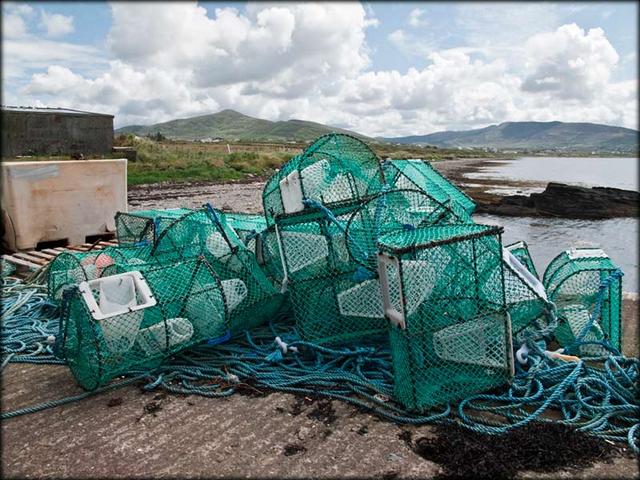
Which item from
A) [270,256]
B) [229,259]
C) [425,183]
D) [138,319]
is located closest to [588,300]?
[425,183]

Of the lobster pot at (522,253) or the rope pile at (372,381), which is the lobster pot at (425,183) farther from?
the rope pile at (372,381)

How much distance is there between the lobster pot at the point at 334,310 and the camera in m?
3.77

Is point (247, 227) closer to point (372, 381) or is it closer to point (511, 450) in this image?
point (372, 381)

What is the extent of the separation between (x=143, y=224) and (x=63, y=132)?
2077 cm

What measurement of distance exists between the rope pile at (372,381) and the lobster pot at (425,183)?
130 cm

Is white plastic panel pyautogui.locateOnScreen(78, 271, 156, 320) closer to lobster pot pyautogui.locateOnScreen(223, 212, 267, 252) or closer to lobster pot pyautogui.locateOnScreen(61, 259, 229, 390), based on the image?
lobster pot pyautogui.locateOnScreen(61, 259, 229, 390)

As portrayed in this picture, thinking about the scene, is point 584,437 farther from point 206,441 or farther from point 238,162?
point 238,162

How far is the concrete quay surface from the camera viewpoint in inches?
104

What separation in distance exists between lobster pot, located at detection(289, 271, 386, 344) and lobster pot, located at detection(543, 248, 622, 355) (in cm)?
154

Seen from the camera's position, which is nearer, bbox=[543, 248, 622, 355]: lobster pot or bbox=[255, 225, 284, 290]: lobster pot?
bbox=[543, 248, 622, 355]: lobster pot

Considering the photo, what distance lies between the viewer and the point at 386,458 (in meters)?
2.72

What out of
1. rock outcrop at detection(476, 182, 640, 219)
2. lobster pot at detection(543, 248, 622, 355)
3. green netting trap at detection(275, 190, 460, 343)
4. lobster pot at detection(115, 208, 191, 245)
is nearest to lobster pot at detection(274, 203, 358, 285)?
green netting trap at detection(275, 190, 460, 343)

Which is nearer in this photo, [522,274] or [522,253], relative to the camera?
[522,274]

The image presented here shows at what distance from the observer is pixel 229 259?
4336 millimetres
